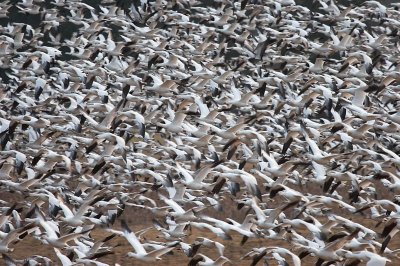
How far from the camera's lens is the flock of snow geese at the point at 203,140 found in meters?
18.5

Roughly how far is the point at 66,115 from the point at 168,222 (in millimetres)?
3994

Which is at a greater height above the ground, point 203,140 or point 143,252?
point 143,252

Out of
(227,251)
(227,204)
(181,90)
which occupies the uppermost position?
(181,90)

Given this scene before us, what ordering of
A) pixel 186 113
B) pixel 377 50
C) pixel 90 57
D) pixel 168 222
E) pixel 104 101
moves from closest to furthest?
pixel 168 222
pixel 186 113
pixel 104 101
pixel 377 50
pixel 90 57

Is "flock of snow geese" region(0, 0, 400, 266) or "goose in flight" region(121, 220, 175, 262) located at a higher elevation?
"goose in flight" region(121, 220, 175, 262)

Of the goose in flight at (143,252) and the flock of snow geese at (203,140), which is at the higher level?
the goose in flight at (143,252)

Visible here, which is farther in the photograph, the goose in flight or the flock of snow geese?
the flock of snow geese

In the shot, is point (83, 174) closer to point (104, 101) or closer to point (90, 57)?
point (104, 101)

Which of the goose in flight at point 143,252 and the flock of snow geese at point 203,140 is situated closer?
the goose in flight at point 143,252

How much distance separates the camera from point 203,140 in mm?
20984

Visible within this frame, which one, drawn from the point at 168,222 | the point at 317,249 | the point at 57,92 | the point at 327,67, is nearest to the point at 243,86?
the point at 327,67

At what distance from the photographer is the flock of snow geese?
18.5 metres

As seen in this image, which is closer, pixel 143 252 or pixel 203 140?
pixel 143 252

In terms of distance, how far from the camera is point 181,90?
2411 cm
